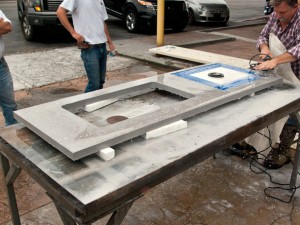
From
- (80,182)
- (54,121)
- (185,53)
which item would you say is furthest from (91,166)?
(185,53)

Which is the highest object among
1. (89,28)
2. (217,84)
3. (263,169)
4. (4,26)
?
(4,26)

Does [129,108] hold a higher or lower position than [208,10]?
higher

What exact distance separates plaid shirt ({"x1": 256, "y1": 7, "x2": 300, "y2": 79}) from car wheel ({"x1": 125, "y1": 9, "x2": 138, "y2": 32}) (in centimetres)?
702

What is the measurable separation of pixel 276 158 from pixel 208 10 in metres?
9.10

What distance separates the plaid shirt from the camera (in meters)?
2.77

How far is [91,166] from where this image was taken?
5.04ft

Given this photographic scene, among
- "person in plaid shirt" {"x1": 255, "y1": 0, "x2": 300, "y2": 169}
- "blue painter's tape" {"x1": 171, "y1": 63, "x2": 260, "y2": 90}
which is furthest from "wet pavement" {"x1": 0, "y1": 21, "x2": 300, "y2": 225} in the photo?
"blue painter's tape" {"x1": 171, "y1": 63, "x2": 260, "y2": 90}

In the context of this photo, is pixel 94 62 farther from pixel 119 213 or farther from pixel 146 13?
pixel 146 13

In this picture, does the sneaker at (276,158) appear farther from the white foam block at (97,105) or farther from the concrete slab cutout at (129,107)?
the white foam block at (97,105)

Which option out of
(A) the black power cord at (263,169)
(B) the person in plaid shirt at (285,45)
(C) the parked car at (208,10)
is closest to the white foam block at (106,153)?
(B) the person in plaid shirt at (285,45)

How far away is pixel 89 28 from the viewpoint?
3.81m

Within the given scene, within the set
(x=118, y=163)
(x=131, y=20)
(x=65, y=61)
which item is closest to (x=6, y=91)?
(x=118, y=163)

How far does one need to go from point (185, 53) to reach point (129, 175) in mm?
5795

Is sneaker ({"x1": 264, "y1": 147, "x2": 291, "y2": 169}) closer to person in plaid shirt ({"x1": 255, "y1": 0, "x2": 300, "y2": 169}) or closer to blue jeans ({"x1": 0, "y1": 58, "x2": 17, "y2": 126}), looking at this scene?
person in plaid shirt ({"x1": 255, "y1": 0, "x2": 300, "y2": 169})
